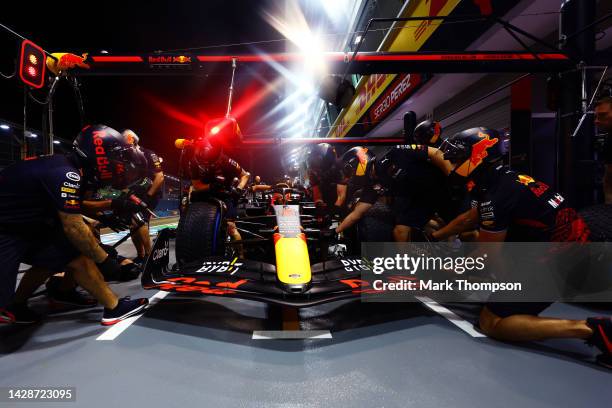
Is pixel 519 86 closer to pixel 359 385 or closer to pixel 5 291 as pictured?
pixel 359 385

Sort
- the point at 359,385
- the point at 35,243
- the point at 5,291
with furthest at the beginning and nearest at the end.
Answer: the point at 35,243 < the point at 5,291 < the point at 359,385

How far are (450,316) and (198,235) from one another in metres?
2.20

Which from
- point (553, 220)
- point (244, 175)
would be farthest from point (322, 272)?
point (244, 175)

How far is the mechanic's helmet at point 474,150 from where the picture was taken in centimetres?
216

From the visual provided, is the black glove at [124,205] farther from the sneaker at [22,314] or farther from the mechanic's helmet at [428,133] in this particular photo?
the mechanic's helmet at [428,133]

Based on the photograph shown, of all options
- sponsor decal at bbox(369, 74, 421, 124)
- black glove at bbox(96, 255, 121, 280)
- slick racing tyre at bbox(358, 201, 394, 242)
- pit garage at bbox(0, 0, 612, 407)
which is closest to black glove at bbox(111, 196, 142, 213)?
pit garage at bbox(0, 0, 612, 407)

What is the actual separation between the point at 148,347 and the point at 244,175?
298 cm

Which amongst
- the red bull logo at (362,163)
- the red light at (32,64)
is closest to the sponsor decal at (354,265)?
the red bull logo at (362,163)

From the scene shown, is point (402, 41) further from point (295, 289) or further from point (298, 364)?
point (298, 364)

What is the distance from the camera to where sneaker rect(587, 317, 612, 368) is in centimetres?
161

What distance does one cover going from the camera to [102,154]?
2.23 metres

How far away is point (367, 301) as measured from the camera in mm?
2695

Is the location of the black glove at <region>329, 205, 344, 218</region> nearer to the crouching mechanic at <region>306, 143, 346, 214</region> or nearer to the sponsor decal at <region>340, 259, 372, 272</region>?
the crouching mechanic at <region>306, 143, 346, 214</region>

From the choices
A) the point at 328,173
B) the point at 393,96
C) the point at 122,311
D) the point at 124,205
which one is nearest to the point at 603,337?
the point at 122,311
